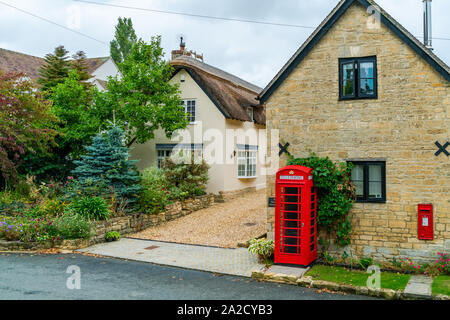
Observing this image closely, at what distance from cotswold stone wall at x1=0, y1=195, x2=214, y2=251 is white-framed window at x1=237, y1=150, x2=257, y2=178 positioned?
317 cm

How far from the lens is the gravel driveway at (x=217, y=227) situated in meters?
13.4

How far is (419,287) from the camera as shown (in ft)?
27.2

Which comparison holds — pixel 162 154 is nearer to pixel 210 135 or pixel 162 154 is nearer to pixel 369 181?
pixel 210 135

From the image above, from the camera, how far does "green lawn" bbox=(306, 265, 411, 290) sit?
8.55 m

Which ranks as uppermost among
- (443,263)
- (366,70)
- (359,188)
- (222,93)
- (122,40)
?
(122,40)

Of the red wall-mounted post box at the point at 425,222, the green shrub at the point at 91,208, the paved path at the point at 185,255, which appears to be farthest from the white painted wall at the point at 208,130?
the red wall-mounted post box at the point at 425,222

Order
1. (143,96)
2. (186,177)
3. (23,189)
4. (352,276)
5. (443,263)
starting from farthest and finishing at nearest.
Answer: (186,177) → (143,96) → (23,189) → (443,263) → (352,276)

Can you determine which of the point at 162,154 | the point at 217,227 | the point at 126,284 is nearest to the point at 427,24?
the point at 217,227

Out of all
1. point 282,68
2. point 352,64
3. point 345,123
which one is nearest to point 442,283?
point 345,123

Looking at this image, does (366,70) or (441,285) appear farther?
(366,70)

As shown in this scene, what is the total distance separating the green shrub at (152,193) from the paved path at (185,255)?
92.8 inches

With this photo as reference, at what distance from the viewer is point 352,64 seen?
10555 millimetres

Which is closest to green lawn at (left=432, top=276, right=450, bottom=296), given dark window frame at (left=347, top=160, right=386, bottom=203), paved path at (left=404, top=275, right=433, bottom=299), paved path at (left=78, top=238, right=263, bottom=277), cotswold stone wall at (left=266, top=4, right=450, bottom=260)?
paved path at (left=404, top=275, right=433, bottom=299)

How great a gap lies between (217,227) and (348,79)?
7.56 metres
